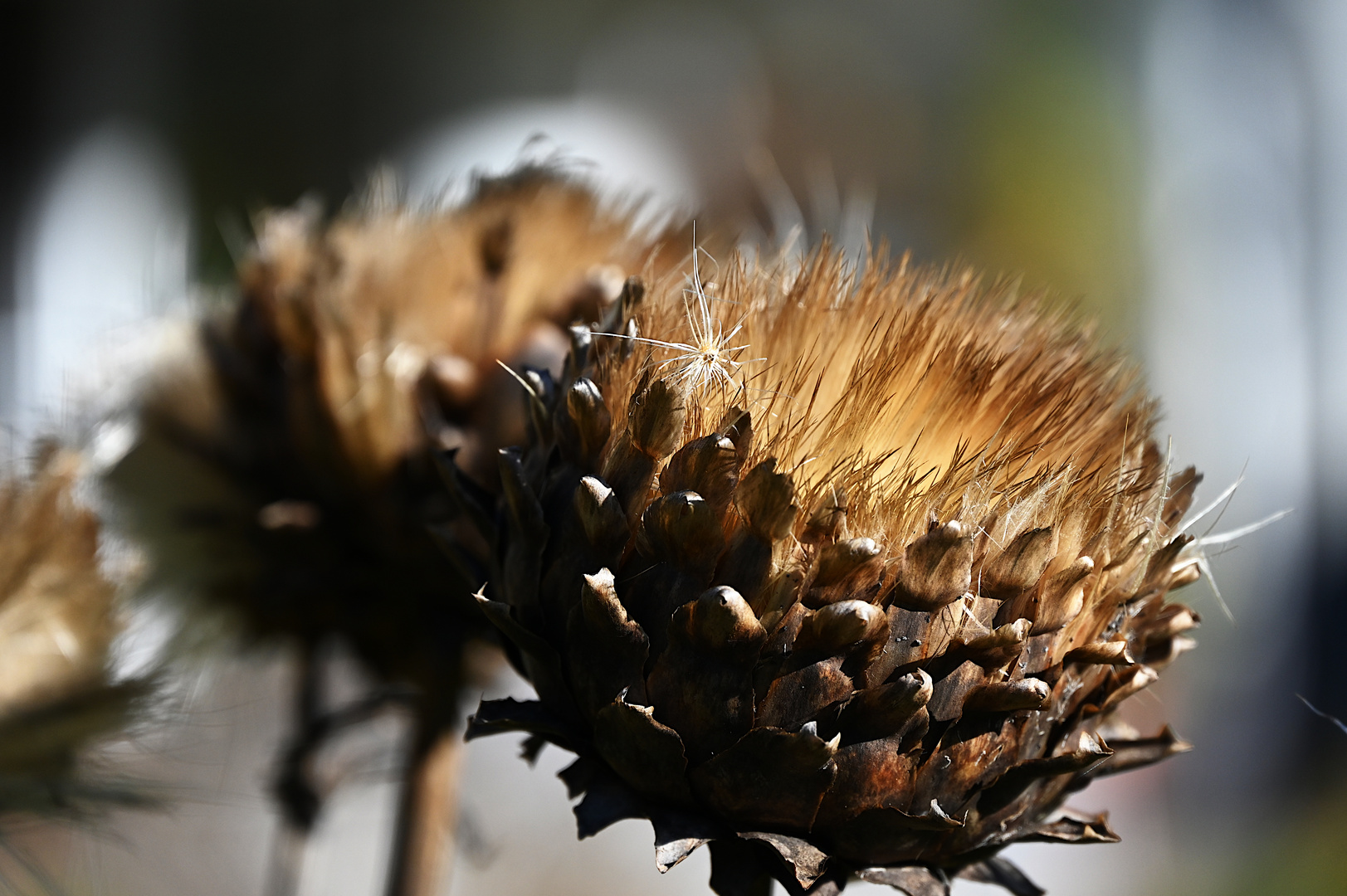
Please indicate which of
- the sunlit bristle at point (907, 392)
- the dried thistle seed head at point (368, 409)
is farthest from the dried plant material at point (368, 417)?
the sunlit bristle at point (907, 392)

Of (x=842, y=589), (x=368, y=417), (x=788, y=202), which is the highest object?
(x=788, y=202)

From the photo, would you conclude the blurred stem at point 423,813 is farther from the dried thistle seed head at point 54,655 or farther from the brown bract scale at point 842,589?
the brown bract scale at point 842,589

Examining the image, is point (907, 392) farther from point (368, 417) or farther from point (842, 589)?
point (368, 417)

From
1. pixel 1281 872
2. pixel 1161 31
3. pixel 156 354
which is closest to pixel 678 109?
pixel 1161 31

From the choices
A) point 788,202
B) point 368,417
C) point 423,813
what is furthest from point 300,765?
point 788,202

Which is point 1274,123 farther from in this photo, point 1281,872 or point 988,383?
point 988,383

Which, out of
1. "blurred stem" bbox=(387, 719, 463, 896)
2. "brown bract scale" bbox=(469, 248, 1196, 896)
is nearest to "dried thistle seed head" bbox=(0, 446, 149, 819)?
"blurred stem" bbox=(387, 719, 463, 896)
